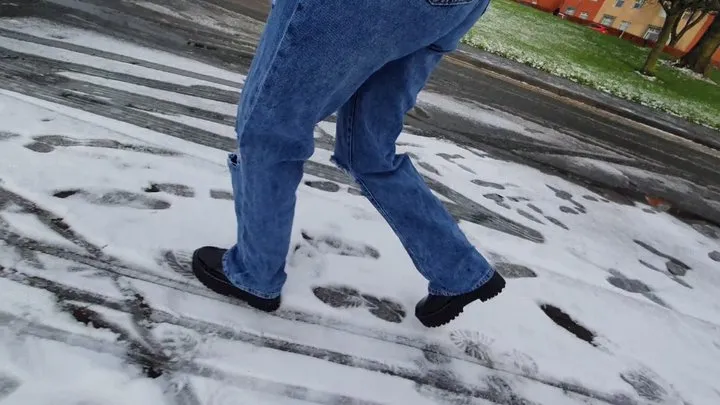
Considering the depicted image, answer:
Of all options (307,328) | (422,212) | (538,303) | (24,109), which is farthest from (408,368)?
(24,109)

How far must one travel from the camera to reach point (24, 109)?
229 centimetres

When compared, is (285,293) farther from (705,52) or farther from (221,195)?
(705,52)

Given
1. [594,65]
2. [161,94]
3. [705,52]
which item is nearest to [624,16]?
[705,52]

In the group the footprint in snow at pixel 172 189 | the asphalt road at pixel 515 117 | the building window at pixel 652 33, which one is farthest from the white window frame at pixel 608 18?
the footprint in snow at pixel 172 189

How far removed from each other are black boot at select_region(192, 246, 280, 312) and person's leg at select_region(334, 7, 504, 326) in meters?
0.47

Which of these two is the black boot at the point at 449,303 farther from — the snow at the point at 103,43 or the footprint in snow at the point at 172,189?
the snow at the point at 103,43

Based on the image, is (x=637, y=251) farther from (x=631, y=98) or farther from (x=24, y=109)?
(x=631, y=98)

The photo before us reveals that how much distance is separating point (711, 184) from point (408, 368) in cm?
541

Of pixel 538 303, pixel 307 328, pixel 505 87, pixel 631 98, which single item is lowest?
pixel 307 328

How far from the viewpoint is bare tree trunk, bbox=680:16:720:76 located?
55.5 feet

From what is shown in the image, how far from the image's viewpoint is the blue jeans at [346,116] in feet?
3.26

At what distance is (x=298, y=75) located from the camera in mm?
1032

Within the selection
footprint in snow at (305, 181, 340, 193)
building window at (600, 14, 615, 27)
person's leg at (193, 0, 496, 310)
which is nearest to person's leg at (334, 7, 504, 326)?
person's leg at (193, 0, 496, 310)

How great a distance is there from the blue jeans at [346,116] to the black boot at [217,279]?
0.03m
